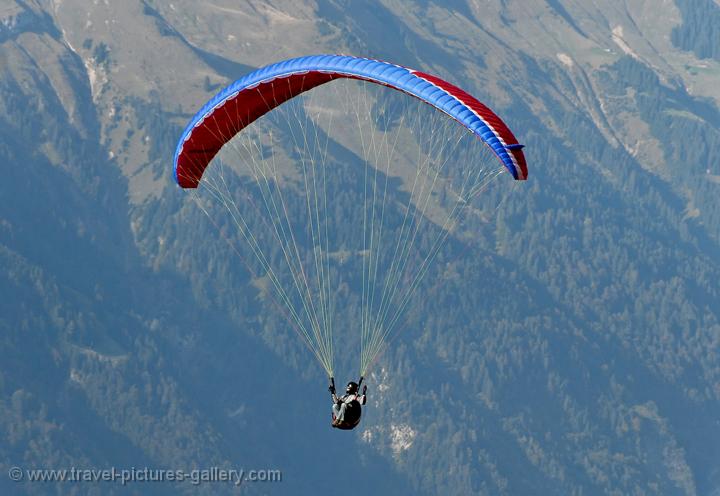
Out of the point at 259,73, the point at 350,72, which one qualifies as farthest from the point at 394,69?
the point at 259,73

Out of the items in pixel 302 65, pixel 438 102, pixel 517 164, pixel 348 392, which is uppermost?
pixel 302 65

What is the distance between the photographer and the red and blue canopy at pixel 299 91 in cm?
7025

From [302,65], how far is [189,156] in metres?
11.3

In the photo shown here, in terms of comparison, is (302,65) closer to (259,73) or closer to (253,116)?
(259,73)

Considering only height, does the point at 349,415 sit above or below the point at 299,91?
below

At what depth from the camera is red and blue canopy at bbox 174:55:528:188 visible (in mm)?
70250

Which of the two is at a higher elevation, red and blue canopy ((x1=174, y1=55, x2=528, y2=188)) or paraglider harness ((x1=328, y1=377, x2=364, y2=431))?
red and blue canopy ((x1=174, y1=55, x2=528, y2=188))

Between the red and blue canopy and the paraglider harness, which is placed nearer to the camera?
the red and blue canopy

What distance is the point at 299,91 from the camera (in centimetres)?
8400

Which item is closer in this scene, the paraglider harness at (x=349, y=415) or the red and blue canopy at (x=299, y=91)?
the red and blue canopy at (x=299, y=91)

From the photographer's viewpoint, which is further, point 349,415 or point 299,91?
point 299,91

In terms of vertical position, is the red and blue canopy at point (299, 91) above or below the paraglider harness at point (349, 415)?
above

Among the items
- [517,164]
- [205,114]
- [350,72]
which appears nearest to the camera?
[517,164]

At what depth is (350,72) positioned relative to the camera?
244 feet
